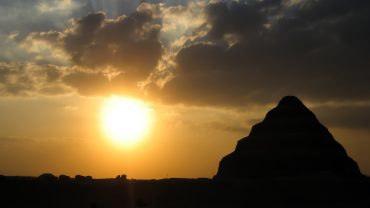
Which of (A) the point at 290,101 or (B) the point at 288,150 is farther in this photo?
(A) the point at 290,101

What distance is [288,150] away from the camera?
5822cm

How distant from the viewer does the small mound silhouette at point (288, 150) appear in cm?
5703

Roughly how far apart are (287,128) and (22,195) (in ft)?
113

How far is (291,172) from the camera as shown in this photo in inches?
2215

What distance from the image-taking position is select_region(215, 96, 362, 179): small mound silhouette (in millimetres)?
57031

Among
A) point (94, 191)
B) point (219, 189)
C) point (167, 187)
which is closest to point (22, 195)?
point (94, 191)

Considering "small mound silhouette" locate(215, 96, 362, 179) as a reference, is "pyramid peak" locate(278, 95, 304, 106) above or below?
above

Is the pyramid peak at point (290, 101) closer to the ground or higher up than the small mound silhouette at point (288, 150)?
higher up

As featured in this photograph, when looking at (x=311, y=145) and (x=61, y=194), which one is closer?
(x=61, y=194)

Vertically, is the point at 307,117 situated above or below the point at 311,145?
above

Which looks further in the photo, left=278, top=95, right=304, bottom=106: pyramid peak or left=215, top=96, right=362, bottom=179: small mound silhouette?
left=278, top=95, right=304, bottom=106: pyramid peak

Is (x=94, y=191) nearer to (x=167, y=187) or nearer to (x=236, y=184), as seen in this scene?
(x=167, y=187)

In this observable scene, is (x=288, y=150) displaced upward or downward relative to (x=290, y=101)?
downward

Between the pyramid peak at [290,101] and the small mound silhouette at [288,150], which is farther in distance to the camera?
the pyramid peak at [290,101]
